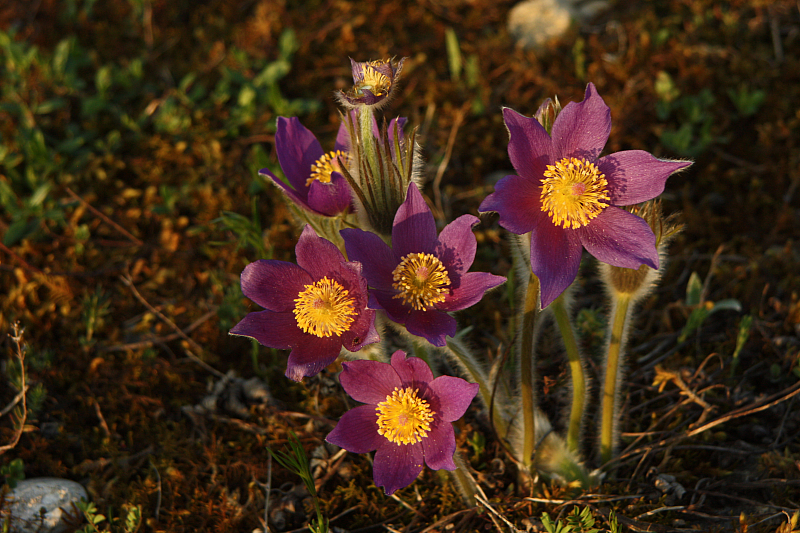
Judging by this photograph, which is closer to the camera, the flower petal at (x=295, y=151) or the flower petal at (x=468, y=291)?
the flower petal at (x=468, y=291)

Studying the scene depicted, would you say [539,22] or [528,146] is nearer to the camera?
[528,146]

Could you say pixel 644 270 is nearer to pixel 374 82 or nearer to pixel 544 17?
pixel 374 82

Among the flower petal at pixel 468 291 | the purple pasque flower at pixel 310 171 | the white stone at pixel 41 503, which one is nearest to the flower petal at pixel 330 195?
the purple pasque flower at pixel 310 171

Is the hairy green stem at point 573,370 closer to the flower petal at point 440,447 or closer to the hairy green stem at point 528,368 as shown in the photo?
the hairy green stem at point 528,368

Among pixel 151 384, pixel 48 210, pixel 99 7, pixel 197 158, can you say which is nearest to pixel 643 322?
pixel 151 384

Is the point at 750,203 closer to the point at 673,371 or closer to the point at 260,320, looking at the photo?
the point at 673,371

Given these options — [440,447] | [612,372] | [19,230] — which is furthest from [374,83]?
[19,230]

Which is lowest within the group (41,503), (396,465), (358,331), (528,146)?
(41,503)
